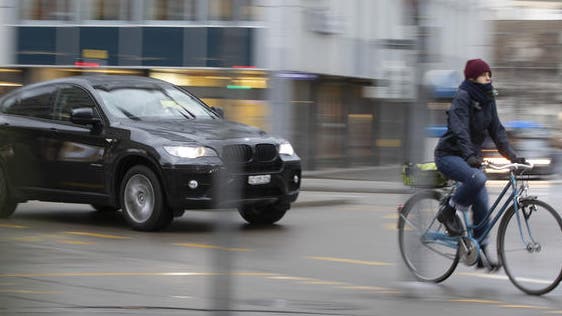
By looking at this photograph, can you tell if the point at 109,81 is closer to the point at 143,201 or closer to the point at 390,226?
the point at 143,201

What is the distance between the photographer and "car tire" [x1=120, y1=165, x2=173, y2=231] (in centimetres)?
1068

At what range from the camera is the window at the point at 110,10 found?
1147 inches

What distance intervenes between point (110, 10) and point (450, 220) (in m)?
22.8

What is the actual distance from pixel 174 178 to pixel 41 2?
Answer: 817 inches

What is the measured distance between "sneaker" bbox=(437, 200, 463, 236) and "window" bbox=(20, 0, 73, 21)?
2326 centimetres

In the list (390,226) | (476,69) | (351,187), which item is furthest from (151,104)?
(351,187)

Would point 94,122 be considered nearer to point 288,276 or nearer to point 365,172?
point 288,276

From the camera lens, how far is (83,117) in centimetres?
1095

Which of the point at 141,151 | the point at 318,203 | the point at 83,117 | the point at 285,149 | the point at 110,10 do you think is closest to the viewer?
the point at 141,151

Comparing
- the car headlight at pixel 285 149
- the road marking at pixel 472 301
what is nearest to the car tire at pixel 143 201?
the car headlight at pixel 285 149

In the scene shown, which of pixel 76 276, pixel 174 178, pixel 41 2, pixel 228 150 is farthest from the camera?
pixel 41 2

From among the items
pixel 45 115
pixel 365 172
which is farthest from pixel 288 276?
pixel 365 172

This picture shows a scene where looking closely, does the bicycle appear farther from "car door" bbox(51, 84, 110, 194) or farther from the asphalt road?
"car door" bbox(51, 84, 110, 194)

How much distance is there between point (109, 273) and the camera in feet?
25.9
